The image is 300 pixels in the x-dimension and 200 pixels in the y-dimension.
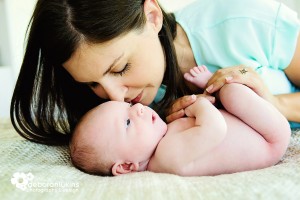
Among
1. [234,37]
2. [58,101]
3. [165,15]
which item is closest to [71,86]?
[58,101]

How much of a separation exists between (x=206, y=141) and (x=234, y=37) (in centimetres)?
48

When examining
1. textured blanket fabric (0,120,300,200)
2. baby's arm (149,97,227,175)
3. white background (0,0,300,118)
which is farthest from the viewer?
white background (0,0,300,118)

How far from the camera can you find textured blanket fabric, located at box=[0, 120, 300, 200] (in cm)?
61

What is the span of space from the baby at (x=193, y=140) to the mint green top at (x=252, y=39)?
0.28m

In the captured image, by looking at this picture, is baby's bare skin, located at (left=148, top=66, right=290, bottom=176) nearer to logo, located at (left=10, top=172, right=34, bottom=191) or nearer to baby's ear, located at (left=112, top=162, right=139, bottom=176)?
baby's ear, located at (left=112, top=162, right=139, bottom=176)

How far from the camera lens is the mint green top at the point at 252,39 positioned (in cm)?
116

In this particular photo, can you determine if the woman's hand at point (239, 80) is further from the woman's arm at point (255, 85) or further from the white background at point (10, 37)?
the white background at point (10, 37)

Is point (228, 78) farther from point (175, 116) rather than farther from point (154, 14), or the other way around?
point (154, 14)

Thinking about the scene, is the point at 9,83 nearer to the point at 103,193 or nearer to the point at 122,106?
the point at 122,106

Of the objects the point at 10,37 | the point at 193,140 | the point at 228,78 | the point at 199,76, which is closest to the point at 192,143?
the point at 193,140

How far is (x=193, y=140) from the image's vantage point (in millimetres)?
839

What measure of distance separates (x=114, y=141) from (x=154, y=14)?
46cm

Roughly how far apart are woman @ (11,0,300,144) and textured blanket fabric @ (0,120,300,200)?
28 cm

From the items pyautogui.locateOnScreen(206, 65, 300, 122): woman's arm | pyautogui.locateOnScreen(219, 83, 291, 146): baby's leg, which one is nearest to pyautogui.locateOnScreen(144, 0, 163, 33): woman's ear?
pyautogui.locateOnScreen(206, 65, 300, 122): woman's arm
